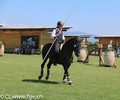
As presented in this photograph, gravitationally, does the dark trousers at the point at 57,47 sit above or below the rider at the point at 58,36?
below

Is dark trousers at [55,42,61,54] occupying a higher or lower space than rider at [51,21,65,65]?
lower

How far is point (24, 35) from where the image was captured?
3064 cm

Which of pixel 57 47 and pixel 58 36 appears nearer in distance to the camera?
pixel 57 47

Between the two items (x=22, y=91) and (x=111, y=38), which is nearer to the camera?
(x=22, y=91)

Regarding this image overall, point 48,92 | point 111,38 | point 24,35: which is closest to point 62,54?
point 48,92

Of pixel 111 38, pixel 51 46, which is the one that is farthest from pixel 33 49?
pixel 51 46

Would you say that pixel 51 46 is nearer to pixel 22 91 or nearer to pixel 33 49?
pixel 22 91

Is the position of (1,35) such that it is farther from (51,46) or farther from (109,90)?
(109,90)

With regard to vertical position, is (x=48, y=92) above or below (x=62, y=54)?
below

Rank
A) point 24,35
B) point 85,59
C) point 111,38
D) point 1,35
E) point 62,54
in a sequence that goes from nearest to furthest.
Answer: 1. point 62,54
2. point 85,59
3. point 24,35
4. point 1,35
5. point 111,38

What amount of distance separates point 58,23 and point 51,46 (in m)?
1.04

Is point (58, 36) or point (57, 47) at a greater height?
point (58, 36)

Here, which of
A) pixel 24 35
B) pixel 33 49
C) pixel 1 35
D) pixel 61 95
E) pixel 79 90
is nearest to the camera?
pixel 61 95

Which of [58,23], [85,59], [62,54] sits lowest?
[85,59]
